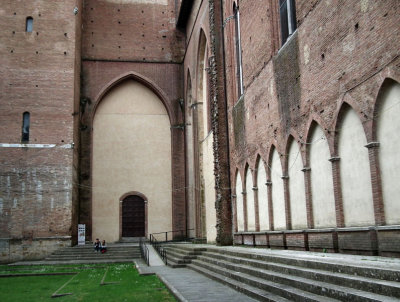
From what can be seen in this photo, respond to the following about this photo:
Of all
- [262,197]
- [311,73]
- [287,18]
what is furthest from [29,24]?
[311,73]

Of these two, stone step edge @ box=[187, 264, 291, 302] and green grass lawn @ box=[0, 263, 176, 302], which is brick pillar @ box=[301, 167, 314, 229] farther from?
green grass lawn @ box=[0, 263, 176, 302]

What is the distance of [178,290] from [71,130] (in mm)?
15706

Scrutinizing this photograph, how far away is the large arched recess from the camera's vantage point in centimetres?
2636

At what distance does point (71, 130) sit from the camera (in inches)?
902

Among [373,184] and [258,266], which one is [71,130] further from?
[373,184]

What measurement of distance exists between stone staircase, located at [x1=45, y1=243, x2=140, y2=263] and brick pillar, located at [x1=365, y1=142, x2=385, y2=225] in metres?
13.3

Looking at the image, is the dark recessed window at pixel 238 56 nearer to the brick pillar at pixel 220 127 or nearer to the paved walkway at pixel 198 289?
the brick pillar at pixel 220 127

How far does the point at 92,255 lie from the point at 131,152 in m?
8.18

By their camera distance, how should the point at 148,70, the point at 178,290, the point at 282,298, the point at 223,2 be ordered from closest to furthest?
1. the point at 282,298
2. the point at 178,290
3. the point at 223,2
4. the point at 148,70

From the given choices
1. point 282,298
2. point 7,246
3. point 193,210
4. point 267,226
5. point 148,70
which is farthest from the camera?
point 148,70

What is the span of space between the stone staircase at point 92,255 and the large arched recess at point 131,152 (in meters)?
4.62

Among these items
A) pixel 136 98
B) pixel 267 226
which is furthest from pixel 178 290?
pixel 136 98

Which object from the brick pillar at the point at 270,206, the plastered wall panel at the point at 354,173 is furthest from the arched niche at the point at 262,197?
the plastered wall panel at the point at 354,173

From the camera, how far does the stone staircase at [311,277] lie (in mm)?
5355
